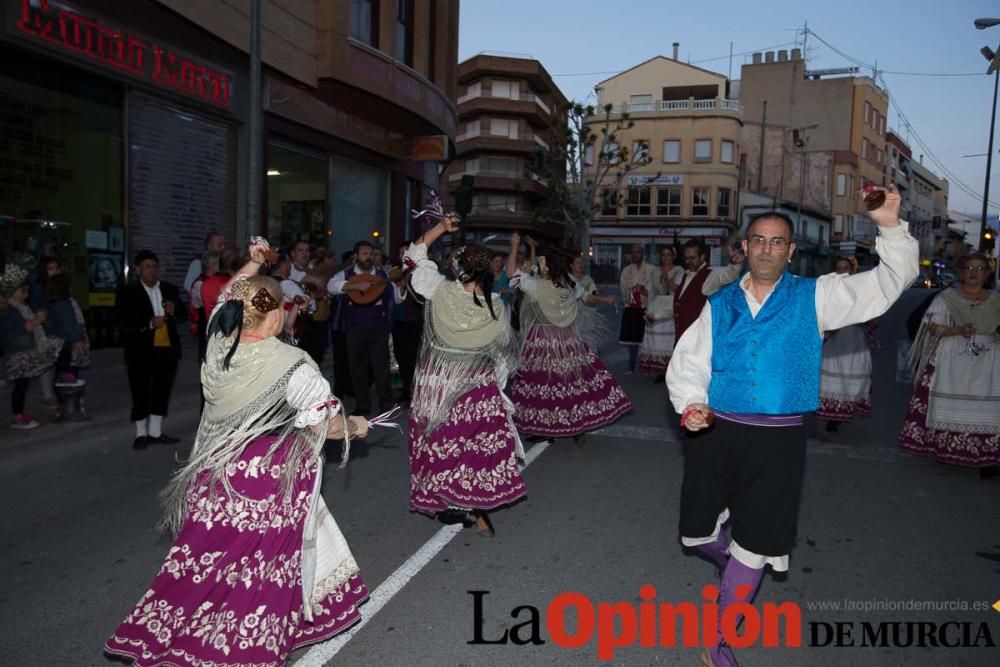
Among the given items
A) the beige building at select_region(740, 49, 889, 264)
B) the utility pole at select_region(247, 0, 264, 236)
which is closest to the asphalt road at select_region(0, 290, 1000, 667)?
the utility pole at select_region(247, 0, 264, 236)

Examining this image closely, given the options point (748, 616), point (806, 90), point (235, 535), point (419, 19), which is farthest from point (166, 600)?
point (806, 90)

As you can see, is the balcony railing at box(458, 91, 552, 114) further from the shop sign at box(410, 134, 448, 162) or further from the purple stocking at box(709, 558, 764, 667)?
the purple stocking at box(709, 558, 764, 667)

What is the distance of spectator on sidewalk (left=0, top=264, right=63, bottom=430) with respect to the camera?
283 inches

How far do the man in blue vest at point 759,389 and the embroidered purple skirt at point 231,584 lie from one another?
167 centimetres

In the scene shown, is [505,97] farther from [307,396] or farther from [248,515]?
[248,515]

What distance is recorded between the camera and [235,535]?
9.31ft

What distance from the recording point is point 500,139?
1994 inches

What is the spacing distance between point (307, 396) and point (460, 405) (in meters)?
1.96

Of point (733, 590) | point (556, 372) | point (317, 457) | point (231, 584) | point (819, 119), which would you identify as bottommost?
point (733, 590)

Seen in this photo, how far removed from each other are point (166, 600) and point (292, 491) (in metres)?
0.59

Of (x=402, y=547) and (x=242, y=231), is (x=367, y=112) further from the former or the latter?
(x=402, y=547)

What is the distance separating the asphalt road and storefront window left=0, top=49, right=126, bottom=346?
4083 millimetres

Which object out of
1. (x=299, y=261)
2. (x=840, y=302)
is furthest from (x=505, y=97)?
(x=840, y=302)

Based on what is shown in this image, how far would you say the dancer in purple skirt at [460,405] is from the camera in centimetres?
468
